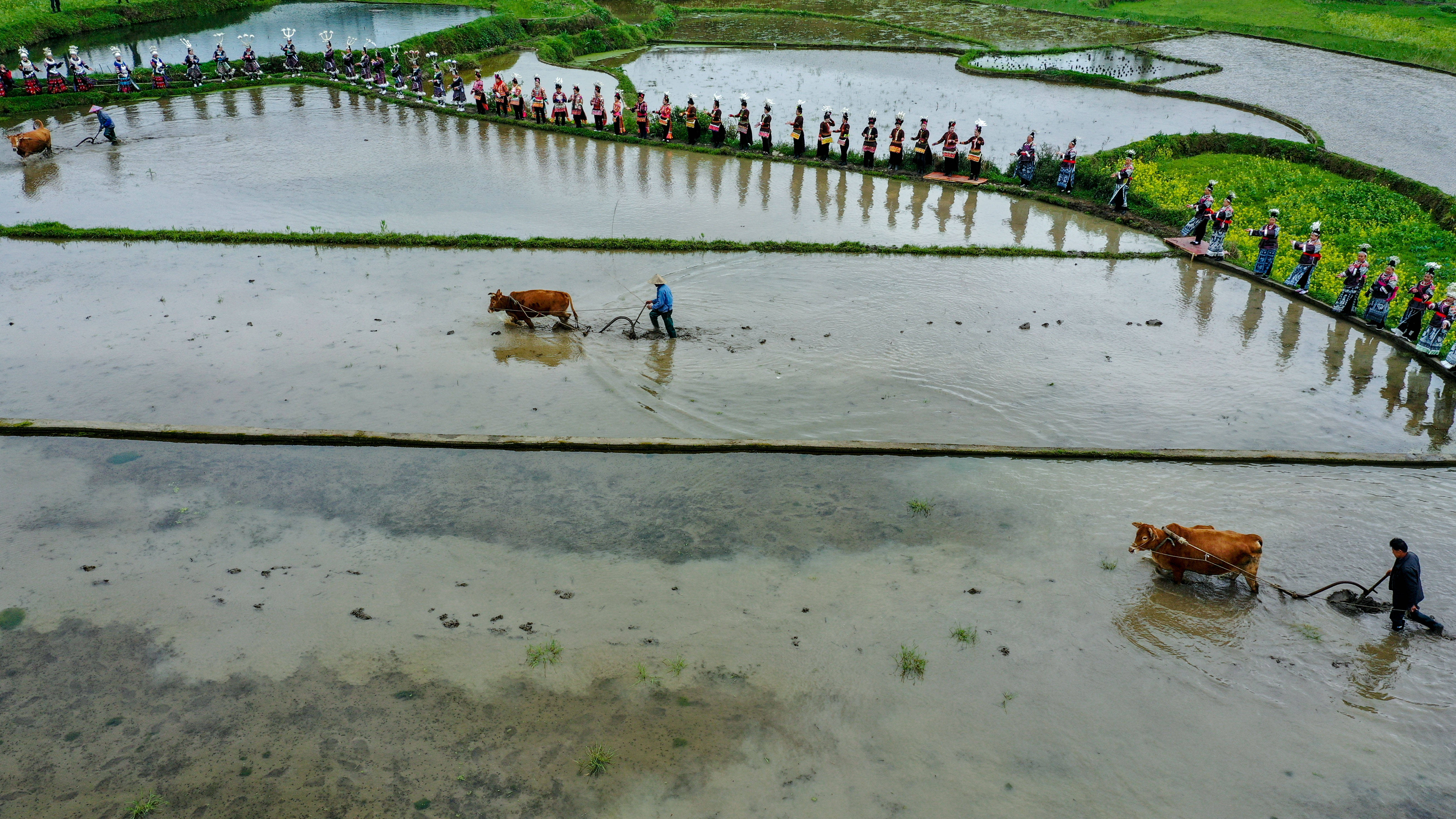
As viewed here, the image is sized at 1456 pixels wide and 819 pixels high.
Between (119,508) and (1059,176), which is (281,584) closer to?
(119,508)

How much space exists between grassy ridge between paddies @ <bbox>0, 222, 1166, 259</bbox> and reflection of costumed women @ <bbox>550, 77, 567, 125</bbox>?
31.9 ft

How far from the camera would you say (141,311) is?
44.2ft

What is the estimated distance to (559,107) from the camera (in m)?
24.8

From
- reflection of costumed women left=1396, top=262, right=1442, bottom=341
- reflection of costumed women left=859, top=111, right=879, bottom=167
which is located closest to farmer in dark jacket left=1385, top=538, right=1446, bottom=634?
reflection of costumed women left=1396, top=262, right=1442, bottom=341

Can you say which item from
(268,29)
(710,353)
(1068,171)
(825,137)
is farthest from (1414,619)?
(268,29)

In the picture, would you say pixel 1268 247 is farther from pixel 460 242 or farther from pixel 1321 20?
pixel 1321 20

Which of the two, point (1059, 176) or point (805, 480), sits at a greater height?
point (1059, 176)

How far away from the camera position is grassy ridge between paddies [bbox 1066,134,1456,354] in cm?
1658

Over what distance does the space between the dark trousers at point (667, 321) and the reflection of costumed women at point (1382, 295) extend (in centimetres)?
1119

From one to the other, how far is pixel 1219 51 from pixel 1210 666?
34.4 meters

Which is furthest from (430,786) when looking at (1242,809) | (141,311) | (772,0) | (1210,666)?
(772,0)

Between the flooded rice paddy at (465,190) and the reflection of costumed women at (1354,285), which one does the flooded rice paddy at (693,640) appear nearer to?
the reflection of costumed women at (1354,285)

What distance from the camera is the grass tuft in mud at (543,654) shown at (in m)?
7.29

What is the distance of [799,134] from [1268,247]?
11326 mm
